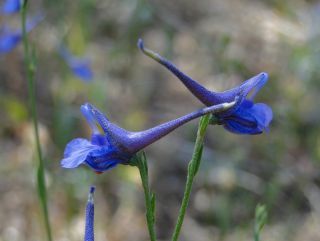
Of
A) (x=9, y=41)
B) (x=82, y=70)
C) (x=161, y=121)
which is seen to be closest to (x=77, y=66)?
(x=82, y=70)

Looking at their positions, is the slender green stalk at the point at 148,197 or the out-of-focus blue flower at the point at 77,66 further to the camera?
the out-of-focus blue flower at the point at 77,66

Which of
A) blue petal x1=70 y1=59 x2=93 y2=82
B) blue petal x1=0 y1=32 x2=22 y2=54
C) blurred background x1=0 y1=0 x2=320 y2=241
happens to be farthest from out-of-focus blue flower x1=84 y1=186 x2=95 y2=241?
blue petal x1=70 y1=59 x2=93 y2=82

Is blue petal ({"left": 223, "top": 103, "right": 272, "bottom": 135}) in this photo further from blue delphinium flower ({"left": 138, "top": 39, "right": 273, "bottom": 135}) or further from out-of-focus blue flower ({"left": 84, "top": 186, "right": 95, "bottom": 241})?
out-of-focus blue flower ({"left": 84, "top": 186, "right": 95, "bottom": 241})

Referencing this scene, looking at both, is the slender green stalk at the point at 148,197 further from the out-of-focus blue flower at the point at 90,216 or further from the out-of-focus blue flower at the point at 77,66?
the out-of-focus blue flower at the point at 77,66

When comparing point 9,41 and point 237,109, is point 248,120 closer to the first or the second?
point 237,109

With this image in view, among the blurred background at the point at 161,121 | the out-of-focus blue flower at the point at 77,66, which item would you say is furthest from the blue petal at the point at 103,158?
the out-of-focus blue flower at the point at 77,66

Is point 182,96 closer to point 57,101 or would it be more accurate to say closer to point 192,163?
point 57,101
